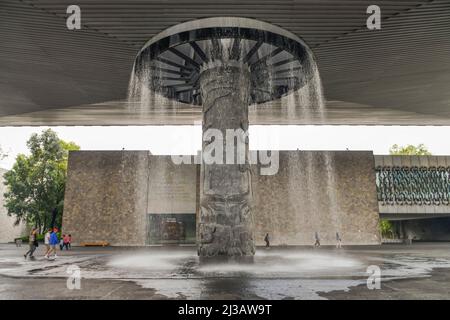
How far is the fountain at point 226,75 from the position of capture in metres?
11.9

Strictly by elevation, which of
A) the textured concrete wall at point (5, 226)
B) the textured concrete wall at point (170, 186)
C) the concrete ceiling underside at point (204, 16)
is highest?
the concrete ceiling underside at point (204, 16)

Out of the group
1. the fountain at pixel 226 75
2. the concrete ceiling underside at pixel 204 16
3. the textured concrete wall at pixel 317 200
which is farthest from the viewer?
the textured concrete wall at pixel 317 200

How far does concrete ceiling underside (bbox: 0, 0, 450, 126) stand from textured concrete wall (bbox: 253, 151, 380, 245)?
6233 mm

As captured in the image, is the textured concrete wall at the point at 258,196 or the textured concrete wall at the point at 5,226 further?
the textured concrete wall at the point at 5,226

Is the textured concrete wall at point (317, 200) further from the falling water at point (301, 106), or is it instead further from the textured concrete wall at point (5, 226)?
the textured concrete wall at point (5, 226)

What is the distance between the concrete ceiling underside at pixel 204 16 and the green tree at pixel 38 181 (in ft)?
44.9

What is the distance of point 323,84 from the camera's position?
57.1 feet

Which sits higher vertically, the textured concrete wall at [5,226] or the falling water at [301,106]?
the falling water at [301,106]

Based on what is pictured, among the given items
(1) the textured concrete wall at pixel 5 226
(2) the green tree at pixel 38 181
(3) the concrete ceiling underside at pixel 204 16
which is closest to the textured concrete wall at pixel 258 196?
(3) the concrete ceiling underside at pixel 204 16

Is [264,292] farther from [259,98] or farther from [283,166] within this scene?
[283,166]

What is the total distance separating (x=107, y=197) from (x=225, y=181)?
17815 mm

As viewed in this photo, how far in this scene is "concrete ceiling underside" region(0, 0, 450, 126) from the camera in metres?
11.0

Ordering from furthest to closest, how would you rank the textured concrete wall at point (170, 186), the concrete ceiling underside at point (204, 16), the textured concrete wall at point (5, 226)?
the textured concrete wall at point (5, 226) < the textured concrete wall at point (170, 186) < the concrete ceiling underside at point (204, 16)

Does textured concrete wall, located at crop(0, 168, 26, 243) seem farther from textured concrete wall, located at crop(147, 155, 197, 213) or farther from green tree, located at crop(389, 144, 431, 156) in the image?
green tree, located at crop(389, 144, 431, 156)
